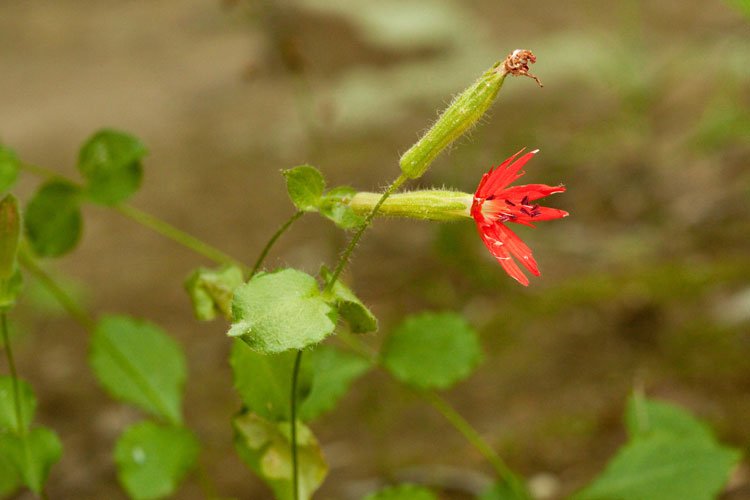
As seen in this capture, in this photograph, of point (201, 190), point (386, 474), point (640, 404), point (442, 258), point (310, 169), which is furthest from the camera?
point (201, 190)

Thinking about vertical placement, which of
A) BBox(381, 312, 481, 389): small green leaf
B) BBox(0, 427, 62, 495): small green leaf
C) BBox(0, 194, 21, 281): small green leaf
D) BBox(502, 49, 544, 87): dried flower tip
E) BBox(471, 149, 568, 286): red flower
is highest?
BBox(502, 49, 544, 87): dried flower tip

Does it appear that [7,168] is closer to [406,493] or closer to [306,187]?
[306,187]

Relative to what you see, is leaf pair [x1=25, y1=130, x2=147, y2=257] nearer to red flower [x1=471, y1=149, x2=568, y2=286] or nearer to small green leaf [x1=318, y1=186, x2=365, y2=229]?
small green leaf [x1=318, y1=186, x2=365, y2=229]

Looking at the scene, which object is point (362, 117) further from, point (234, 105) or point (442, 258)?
point (442, 258)

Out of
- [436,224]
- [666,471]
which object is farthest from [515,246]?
[436,224]

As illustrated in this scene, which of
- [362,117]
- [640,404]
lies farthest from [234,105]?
[640,404]

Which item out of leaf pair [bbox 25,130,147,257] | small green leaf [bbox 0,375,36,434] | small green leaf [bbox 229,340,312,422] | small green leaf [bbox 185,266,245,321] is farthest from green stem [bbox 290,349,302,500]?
leaf pair [bbox 25,130,147,257]
